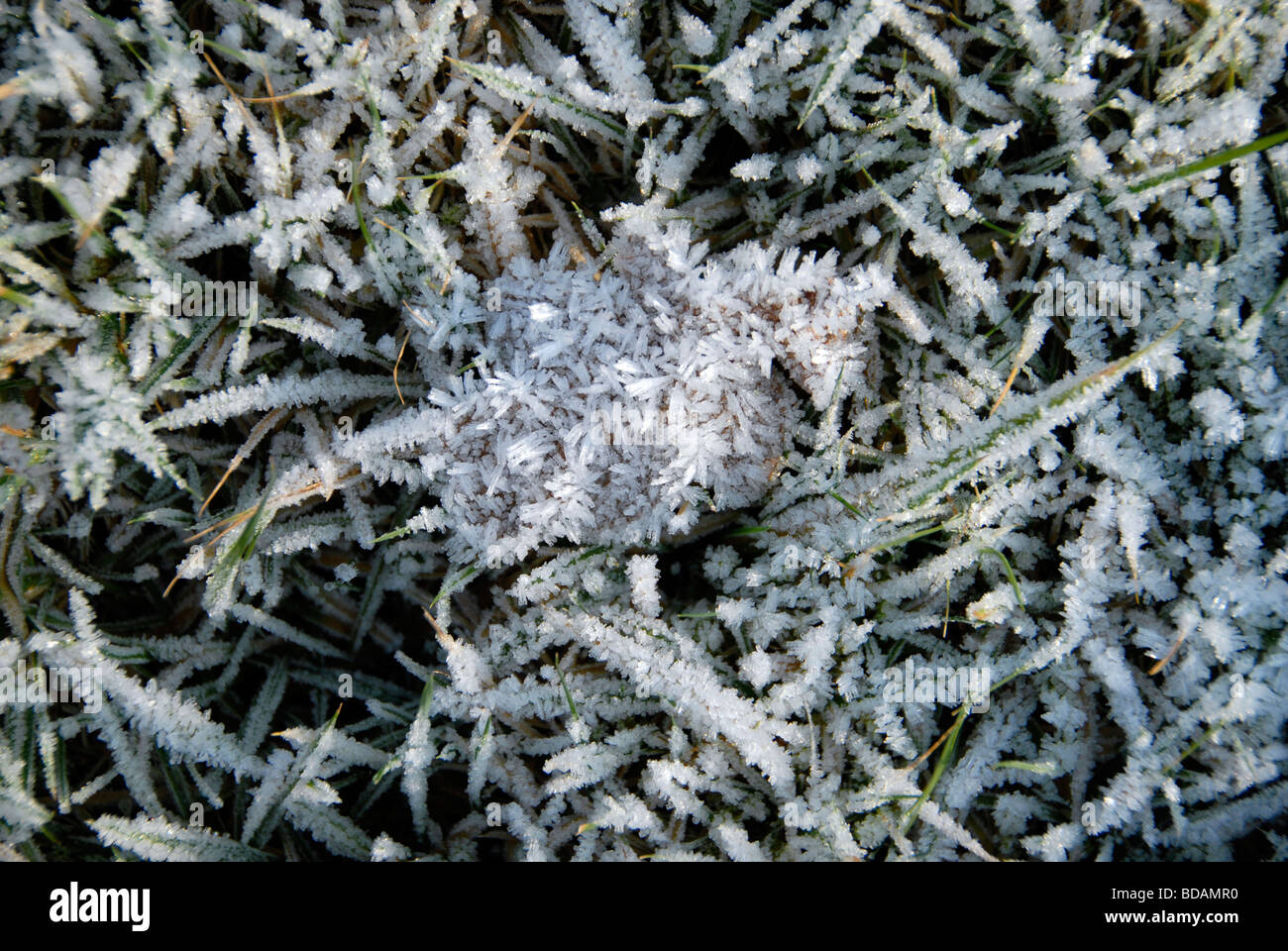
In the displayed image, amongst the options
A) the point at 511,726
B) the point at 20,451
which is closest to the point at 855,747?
the point at 511,726

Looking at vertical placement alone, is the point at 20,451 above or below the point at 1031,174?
below

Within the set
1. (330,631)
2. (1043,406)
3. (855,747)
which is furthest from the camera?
(330,631)

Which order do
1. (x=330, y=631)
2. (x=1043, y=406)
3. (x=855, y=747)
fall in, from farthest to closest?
(x=330, y=631) < (x=855, y=747) < (x=1043, y=406)

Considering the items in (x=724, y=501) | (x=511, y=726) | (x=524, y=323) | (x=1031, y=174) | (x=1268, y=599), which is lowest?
(x=511, y=726)

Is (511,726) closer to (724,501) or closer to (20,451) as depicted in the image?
(724,501)

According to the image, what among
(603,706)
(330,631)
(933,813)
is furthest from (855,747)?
(330,631)

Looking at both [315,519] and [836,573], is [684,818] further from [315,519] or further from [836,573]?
[315,519]

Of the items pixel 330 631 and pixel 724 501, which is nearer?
pixel 724 501
